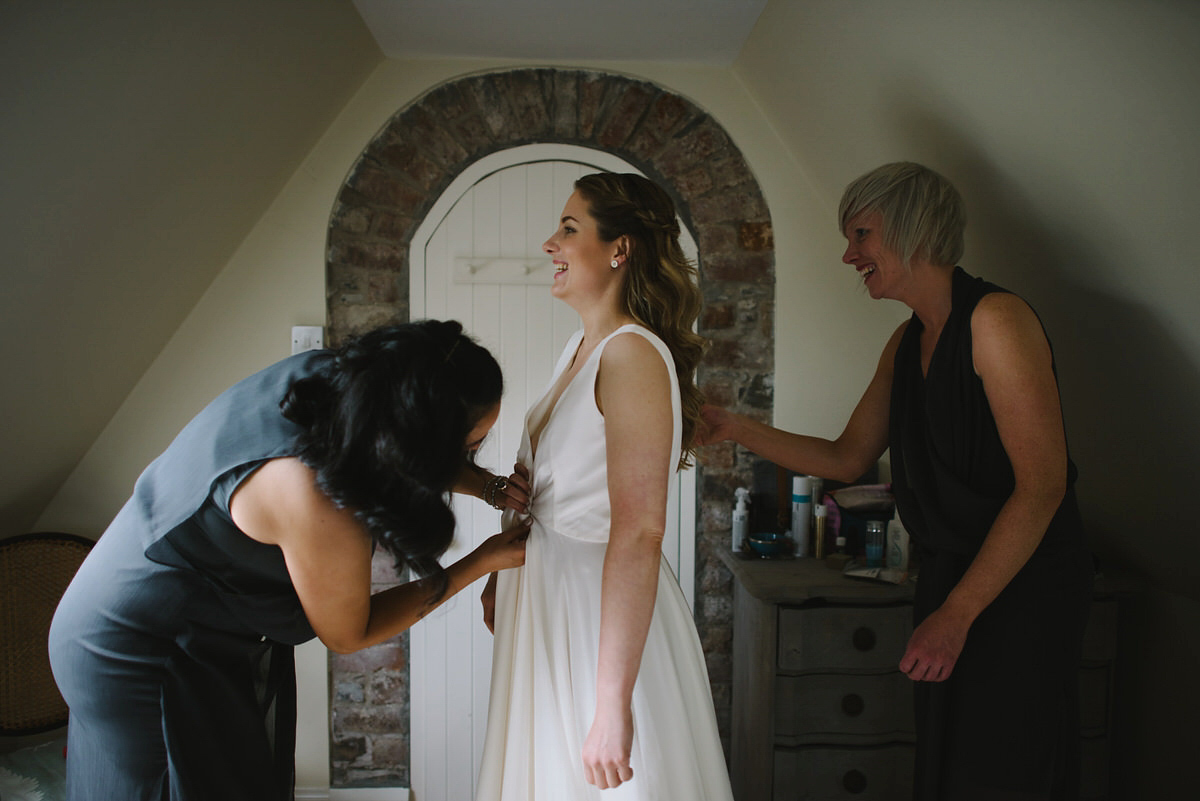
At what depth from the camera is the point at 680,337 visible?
4.61ft

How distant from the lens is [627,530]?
1132mm

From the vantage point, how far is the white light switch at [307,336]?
7.55ft

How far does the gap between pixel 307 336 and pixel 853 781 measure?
6.92ft

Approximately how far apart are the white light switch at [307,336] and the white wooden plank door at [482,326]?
12.3 inches

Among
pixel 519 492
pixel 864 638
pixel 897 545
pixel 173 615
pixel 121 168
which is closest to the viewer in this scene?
pixel 173 615

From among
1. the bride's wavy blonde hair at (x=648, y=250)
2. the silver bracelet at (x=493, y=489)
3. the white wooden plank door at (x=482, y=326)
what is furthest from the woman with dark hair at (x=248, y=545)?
the white wooden plank door at (x=482, y=326)

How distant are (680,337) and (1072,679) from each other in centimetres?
101

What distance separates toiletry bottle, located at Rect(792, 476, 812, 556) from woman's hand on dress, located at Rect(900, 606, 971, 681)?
824 millimetres

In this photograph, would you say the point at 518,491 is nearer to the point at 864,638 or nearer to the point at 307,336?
the point at 864,638

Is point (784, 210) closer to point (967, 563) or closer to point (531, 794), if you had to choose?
point (967, 563)

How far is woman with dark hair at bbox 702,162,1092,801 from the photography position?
127 cm

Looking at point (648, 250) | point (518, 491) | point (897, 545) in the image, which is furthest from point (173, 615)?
A: point (897, 545)

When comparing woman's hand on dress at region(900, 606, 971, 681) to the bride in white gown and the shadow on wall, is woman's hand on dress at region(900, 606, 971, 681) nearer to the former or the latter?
the bride in white gown

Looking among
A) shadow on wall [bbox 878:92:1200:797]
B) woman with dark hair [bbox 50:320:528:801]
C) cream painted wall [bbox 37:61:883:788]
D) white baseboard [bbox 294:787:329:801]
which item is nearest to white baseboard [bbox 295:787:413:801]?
white baseboard [bbox 294:787:329:801]
